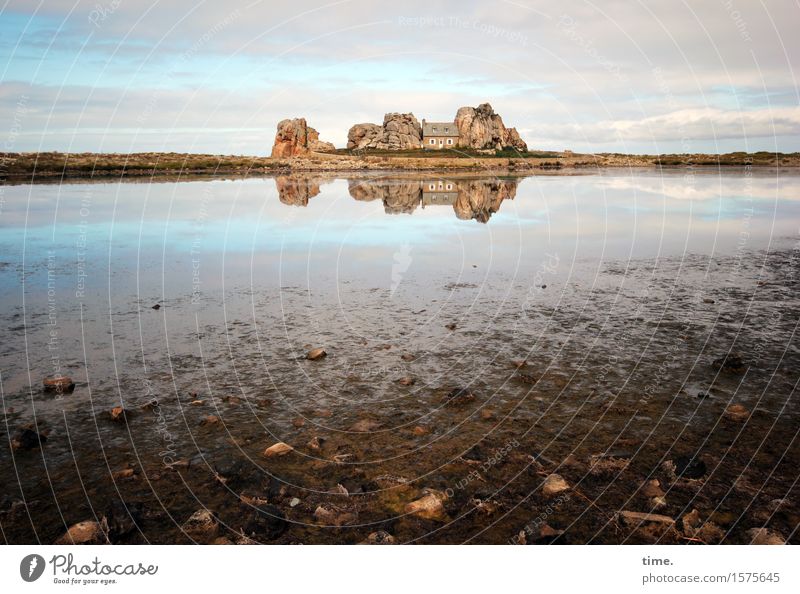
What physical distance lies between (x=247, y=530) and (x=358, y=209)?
1739 inches

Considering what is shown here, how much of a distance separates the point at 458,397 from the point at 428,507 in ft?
13.7

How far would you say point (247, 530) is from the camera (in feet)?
27.5

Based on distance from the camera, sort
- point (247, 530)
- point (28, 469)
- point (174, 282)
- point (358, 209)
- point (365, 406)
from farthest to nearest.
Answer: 1. point (358, 209)
2. point (174, 282)
3. point (365, 406)
4. point (28, 469)
5. point (247, 530)

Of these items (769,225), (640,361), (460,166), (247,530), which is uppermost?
(460,166)

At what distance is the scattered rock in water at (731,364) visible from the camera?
45.4ft

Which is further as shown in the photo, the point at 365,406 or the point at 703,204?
the point at 703,204

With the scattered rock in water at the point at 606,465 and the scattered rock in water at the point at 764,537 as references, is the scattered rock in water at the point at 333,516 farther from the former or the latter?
the scattered rock in water at the point at 764,537

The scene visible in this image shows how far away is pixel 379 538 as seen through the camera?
26.7ft

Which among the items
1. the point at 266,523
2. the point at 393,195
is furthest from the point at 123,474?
the point at 393,195

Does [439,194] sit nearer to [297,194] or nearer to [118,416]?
[297,194]

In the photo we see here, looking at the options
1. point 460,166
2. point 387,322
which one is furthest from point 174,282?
point 460,166

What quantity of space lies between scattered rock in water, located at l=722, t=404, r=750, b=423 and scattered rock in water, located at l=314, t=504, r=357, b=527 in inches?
342

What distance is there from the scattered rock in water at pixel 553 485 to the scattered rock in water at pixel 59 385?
11.7 metres

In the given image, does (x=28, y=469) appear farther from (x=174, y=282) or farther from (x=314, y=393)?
(x=174, y=282)
